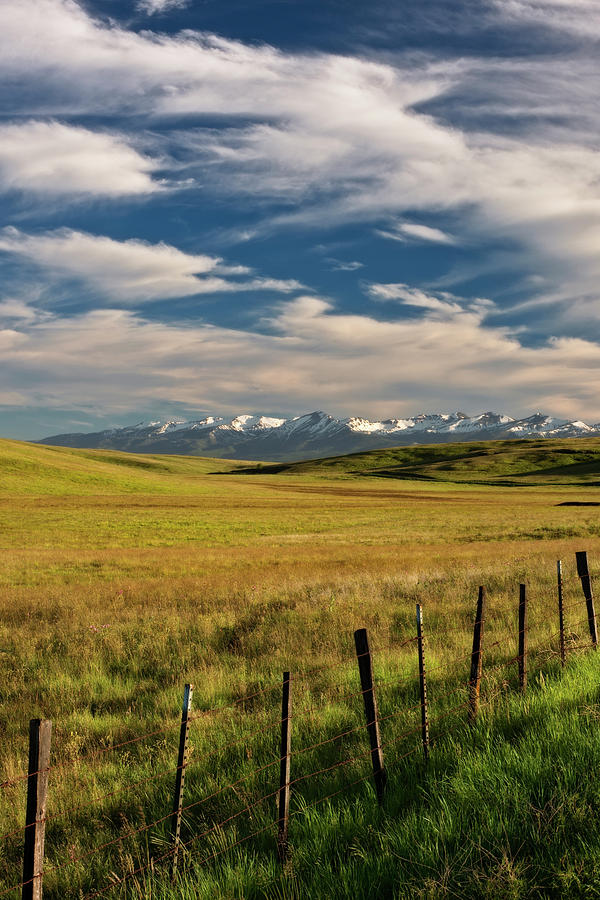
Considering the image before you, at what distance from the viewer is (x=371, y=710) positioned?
5.65 meters

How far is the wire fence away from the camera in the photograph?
4.59 m

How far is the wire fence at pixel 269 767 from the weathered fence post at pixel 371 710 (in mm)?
10

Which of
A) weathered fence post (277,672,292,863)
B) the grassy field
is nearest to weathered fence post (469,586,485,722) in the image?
the grassy field

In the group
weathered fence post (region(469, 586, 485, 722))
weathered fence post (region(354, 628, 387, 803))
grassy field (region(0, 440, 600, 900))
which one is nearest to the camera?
grassy field (region(0, 440, 600, 900))

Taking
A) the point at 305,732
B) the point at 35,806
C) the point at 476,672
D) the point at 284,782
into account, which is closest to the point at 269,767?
the point at 305,732

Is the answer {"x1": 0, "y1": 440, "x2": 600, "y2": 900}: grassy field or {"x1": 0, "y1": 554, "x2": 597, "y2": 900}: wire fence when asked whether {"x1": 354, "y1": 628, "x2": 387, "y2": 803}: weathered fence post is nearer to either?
{"x1": 0, "y1": 554, "x2": 597, "y2": 900}: wire fence

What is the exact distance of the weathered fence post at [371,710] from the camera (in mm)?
5453

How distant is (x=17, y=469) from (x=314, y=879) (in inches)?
4469

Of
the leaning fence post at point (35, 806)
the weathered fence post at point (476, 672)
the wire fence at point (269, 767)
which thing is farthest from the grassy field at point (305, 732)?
the leaning fence post at point (35, 806)

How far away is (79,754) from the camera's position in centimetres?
757

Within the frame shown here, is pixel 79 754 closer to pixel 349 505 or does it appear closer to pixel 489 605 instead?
pixel 489 605

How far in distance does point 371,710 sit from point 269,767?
5.79 ft

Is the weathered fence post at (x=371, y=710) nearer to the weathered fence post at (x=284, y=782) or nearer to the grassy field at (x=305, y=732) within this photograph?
the grassy field at (x=305, y=732)

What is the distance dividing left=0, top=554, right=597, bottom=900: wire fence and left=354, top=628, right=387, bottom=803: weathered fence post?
10mm
